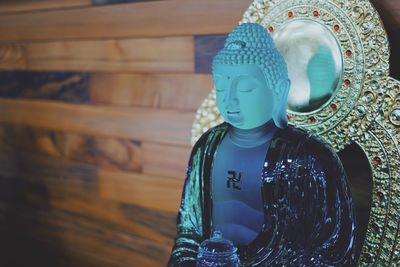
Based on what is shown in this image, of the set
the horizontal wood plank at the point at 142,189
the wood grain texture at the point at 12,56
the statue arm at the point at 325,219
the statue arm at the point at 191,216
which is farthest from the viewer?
the wood grain texture at the point at 12,56

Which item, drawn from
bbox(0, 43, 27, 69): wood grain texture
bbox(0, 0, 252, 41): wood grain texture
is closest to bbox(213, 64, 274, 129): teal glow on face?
bbox(0, 0, 252, 41): wood grain texture

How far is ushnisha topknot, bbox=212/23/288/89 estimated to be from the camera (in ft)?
3.31

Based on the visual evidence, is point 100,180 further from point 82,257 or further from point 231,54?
point 231,54

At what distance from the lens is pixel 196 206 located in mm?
1149

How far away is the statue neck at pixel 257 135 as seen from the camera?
41.3 inches

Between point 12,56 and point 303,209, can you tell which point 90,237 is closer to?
point 12,56

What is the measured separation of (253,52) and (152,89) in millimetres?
802

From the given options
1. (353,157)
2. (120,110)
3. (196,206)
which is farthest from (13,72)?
(353,157)

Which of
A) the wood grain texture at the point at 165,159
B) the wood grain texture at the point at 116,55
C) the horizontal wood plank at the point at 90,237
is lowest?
the horizontal wood plank at the point at 90,237

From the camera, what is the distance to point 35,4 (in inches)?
79.8

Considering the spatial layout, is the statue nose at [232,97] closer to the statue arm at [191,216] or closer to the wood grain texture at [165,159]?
the statue arm at [191,216]

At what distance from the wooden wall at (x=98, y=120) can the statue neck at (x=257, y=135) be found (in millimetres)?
548

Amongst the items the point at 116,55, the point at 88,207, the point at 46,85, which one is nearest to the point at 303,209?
the point at 116,55

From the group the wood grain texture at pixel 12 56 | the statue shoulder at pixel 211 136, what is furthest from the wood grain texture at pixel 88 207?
the statue shoulder at pixel 211 136
